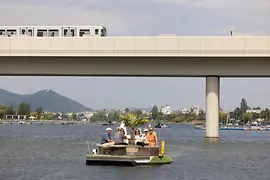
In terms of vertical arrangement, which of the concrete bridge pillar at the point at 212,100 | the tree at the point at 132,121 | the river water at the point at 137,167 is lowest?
the river water at the point at 137,167

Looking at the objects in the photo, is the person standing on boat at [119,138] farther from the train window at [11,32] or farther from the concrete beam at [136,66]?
the train window at [11,32]

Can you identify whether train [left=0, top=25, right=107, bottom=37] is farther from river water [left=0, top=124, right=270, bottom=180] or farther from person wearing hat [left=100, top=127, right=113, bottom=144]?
person wearing hat [left=100, top=127, right=113, bottom=144]

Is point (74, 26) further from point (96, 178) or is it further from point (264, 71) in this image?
point (96, 178)

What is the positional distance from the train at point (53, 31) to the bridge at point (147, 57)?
4.23 m

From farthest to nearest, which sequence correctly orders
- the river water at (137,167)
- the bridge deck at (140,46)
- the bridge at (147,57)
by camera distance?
the bridge at (147,57) → the bridge deck at (140,46) → the river water at (137,167)

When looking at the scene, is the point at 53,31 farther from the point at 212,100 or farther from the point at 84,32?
the point at 212,100

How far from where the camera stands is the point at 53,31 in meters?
75.0

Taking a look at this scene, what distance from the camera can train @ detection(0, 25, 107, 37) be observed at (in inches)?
2913

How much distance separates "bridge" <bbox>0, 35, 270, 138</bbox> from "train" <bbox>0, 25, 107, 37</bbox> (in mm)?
4233

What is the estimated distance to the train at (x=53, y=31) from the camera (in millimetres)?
74000

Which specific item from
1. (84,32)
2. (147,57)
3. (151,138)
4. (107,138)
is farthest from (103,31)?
(151,138)

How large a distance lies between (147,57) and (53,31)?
12506 millimetres

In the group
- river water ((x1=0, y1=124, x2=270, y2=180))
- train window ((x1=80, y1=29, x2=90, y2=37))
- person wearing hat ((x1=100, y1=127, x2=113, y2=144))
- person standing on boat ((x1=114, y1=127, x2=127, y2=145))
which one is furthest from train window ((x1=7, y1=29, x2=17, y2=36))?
person standing on boat ((x1=114, y1=127, x2=127, y2=145))

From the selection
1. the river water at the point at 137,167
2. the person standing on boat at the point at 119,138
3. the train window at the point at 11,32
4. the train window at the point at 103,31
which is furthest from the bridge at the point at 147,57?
the person standing on boat at the point at 119,138
